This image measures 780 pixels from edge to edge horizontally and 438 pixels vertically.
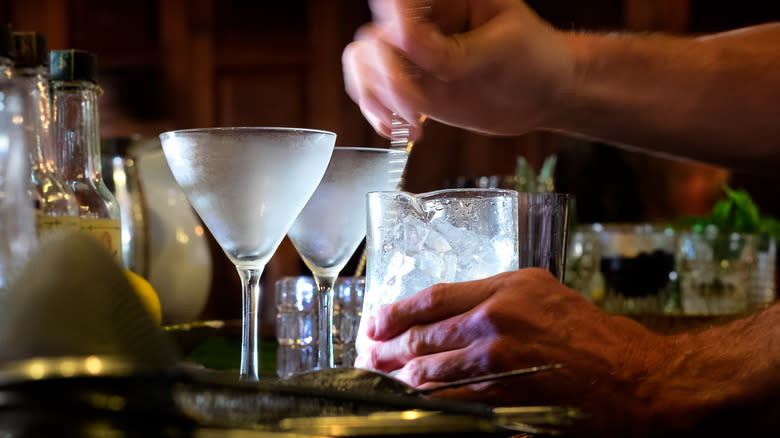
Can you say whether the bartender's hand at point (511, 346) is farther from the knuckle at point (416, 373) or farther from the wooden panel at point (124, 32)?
the wooden panel at point (124, 32)

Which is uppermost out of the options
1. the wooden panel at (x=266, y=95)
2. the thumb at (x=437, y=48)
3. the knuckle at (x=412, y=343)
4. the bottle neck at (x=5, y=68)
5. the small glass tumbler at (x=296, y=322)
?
the wooden panel at (x=266, y=95)

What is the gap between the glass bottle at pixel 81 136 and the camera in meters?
0.67

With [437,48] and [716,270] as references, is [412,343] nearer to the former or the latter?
[437,48]

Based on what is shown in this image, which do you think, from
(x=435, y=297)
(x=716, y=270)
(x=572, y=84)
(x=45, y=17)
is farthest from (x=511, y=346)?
(x=45, y=17)

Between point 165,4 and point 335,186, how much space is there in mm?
3087

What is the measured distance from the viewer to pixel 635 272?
62.1 inches

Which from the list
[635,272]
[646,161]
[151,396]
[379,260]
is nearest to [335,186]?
[379,260]

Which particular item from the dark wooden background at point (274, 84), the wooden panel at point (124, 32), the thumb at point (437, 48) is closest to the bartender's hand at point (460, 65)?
the thumb at point (437, 48)

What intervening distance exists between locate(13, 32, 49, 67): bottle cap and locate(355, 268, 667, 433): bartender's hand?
13.0 inches

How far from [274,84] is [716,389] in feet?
10.4

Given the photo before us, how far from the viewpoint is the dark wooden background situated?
3.43 meters

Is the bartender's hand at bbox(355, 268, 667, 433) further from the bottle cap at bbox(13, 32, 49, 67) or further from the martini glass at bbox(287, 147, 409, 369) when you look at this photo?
the bottle cap at bbox(13, 32, 49, 67)

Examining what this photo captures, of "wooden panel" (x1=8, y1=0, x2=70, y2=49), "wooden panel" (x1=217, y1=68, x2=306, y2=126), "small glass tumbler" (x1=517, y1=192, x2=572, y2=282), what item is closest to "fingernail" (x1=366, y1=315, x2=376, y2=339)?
"small glass tumbler" (x1=517, y1=192, x2=572, y2=282)

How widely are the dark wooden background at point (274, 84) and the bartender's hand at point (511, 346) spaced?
9.47ft
